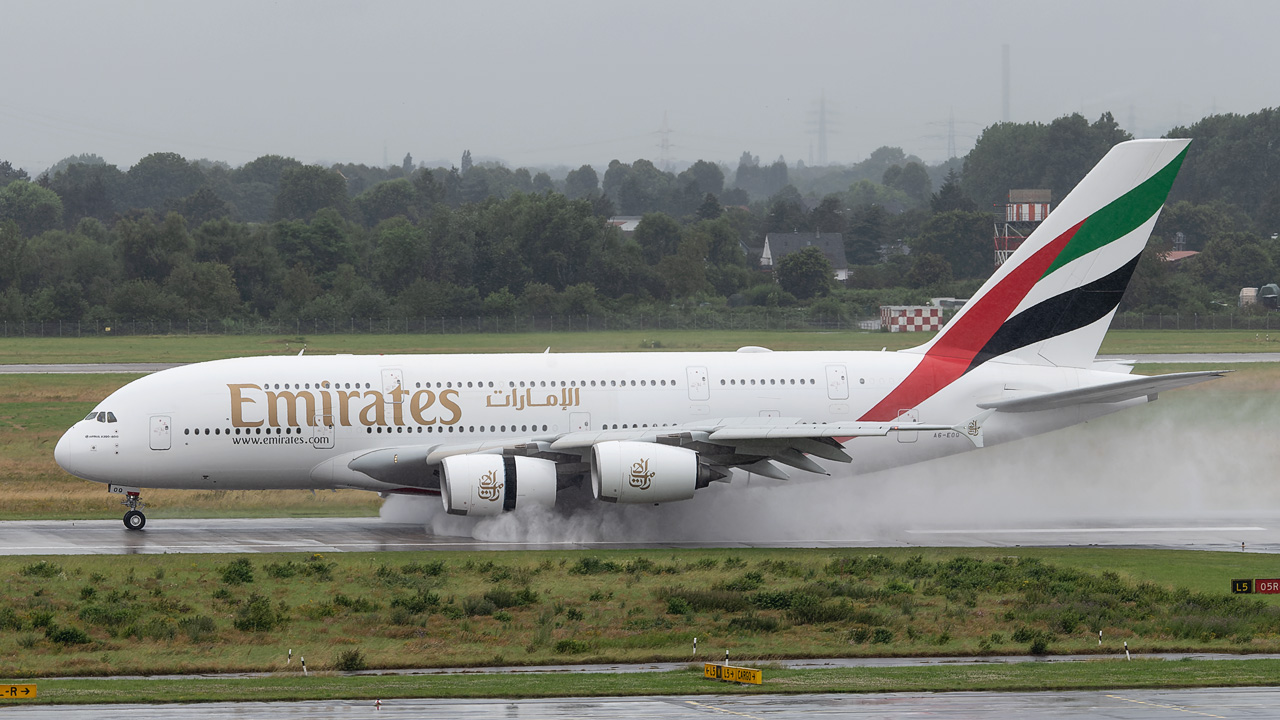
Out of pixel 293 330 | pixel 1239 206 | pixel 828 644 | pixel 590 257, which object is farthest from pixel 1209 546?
pixel 1239 206

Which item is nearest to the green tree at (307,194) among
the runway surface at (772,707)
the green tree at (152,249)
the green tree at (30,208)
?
the green tree at (30,208)

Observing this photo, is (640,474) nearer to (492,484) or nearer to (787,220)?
(492,484)

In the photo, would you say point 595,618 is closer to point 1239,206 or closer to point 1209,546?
point 1209,546

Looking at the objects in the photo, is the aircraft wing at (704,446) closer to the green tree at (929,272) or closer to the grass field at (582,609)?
the grass field at (582,609)

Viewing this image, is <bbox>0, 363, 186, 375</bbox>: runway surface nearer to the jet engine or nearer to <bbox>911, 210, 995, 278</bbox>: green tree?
the jet engine

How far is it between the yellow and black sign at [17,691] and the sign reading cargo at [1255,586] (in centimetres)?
2162

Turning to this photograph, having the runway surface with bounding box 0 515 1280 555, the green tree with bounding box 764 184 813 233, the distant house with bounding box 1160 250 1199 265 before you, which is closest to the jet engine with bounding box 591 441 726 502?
the runway surface with bounding box 0 515 1280 555

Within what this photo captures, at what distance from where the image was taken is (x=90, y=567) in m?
28.1

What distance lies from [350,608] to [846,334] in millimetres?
59684

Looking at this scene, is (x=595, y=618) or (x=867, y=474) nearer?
(x=595, y=618)

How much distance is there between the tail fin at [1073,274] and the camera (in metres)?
35.2

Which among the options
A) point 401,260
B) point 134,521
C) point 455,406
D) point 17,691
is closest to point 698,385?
point 455,406

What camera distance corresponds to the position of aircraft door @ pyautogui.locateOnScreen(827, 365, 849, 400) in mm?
34750

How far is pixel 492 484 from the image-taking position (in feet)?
102
